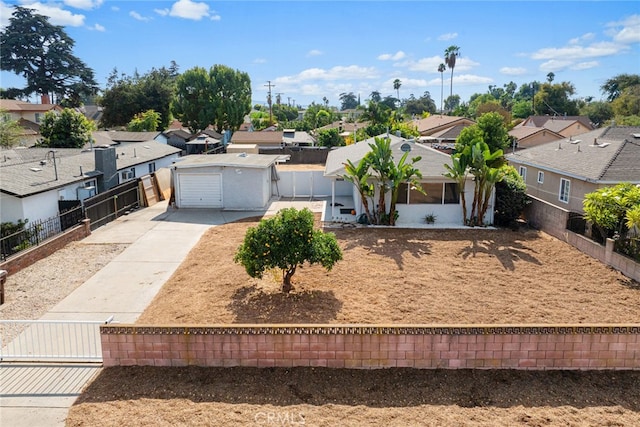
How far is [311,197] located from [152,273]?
43.2 feet

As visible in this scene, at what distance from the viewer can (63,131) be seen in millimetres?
33688

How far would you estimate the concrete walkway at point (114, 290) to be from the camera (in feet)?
24.4

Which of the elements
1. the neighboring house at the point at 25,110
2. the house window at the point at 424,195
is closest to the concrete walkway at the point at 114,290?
the house window at the point at 424,195

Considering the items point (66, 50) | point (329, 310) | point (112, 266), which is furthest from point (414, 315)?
point (66, 50)

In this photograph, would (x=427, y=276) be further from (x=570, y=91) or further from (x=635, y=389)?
(x=570, y=91)

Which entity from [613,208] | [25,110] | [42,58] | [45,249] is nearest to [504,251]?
[613,208]

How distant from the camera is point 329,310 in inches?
415

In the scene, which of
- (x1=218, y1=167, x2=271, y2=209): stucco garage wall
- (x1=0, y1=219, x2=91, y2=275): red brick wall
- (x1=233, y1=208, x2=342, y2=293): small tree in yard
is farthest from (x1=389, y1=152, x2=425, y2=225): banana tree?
(x1=0, y1=219, x2=91, y2=275): red brick wall

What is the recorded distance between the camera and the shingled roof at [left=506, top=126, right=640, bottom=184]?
1808 cm

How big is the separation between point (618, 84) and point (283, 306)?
343ft

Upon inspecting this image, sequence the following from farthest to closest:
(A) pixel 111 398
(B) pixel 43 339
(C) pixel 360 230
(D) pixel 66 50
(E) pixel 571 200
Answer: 1. (D) pixel 66 50
2. (E) pixel 571 200
3. (C) pixel 360 230
4. (B) pixel 43 339
5. (A) pixel 111 398

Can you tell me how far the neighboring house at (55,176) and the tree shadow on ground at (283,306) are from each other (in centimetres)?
1002

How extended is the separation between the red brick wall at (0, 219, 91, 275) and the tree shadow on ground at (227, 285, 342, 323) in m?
7.01

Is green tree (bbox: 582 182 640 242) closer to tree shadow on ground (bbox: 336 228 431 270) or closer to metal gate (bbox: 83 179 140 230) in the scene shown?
tree shadow on ground (bbox: 336 228 431 270)
